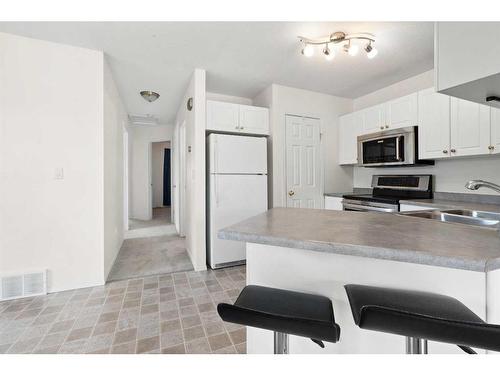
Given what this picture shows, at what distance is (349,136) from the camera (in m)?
3.62

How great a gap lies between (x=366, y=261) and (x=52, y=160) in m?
2.81

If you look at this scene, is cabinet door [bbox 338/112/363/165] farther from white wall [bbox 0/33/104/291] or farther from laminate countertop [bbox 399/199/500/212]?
white wall [bbox 0/33/104/291]

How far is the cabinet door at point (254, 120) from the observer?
10.6 ft

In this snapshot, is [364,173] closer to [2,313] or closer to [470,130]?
[470,130]

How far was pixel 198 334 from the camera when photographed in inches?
65.6

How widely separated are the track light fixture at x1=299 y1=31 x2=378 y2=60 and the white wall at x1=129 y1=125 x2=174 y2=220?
4.77m

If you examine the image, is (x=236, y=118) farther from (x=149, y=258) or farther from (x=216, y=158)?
(x=149, y=258)

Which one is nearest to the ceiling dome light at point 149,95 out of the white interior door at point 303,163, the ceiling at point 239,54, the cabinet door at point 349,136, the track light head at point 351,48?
the ceiling at point 239,54

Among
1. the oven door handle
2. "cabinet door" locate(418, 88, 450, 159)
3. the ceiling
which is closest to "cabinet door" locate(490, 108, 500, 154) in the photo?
"cabinet door" locate(418, 88, 450, 159)

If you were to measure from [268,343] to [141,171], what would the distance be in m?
5.94

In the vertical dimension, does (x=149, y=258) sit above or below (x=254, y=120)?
below

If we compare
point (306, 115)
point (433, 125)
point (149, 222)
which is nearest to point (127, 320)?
point (306, 115)

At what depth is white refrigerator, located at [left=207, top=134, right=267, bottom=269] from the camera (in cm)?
295
